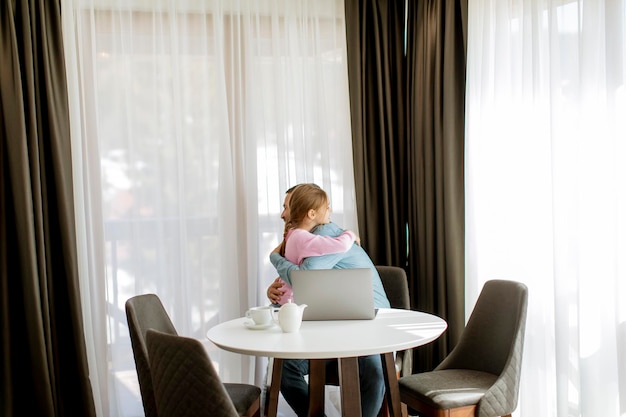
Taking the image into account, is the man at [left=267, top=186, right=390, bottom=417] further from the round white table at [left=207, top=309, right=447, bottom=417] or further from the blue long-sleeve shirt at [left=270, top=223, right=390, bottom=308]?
the round white table at [left=207, top=309, right=447, bottom=417]

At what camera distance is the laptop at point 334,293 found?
2.47 metres

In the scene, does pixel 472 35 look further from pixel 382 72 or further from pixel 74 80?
pixel 74 80

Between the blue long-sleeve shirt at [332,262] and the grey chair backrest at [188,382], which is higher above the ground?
the blue long-sleeve shirt at [332,262]

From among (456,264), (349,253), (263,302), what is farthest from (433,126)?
(263,302)

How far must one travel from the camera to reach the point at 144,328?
271cm

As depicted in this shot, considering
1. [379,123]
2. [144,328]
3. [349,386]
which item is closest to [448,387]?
[349,386]

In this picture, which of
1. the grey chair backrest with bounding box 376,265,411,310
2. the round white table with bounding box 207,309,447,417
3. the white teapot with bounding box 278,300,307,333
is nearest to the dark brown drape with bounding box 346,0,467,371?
the grey chair backrest with bounding box 376,265,411,310

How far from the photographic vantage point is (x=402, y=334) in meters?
2.32

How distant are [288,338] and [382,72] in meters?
2.11

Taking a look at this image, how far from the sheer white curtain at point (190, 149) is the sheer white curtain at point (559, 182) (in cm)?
97

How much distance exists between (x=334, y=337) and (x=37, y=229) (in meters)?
1.86

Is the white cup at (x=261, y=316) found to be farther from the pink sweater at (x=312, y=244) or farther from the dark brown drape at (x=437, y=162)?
the dark brown drape at (x=437, y=162)

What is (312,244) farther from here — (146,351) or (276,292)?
(146,351)

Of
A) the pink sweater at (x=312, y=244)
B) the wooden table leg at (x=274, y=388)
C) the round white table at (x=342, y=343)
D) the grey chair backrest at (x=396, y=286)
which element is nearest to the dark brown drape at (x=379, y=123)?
the grey chair backrest at (x=396, y=286)
